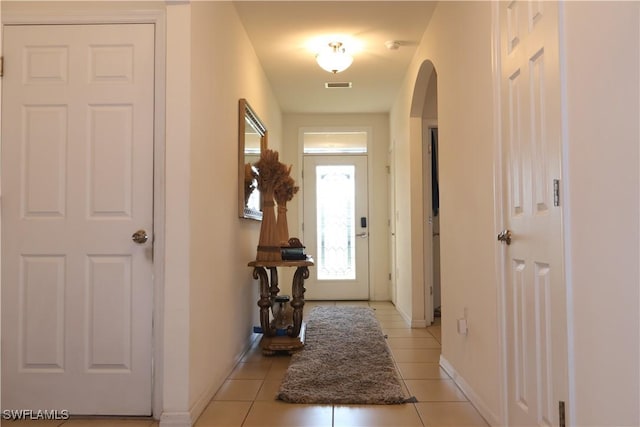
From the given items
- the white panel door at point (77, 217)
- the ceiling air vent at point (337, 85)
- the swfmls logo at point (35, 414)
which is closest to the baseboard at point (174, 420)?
the white panel door at point (77, 217)

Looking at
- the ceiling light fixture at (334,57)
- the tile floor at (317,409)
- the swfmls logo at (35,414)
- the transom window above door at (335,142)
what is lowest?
the tile floor at (317,409)

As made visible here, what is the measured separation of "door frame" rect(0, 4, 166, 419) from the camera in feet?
6.98

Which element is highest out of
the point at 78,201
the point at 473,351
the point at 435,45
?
the point at 435,45

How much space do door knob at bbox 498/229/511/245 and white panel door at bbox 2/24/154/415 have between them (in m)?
1.58

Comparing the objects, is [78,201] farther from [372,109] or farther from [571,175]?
[372,109]

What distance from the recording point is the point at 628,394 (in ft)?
3.56

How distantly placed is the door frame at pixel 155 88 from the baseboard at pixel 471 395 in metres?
1.49

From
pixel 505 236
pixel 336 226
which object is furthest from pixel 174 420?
pixel 336 226

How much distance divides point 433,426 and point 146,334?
1387mm

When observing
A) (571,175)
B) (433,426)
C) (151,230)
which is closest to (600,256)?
(571,175)

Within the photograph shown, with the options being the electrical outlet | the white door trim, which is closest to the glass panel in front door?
the electrical outlet

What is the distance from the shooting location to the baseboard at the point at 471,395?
79.4 inches

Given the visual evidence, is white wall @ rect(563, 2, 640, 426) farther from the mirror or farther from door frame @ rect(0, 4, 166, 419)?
the mirror

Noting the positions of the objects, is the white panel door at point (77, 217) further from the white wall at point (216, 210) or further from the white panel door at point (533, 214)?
the white panel door at point (533, 214)
